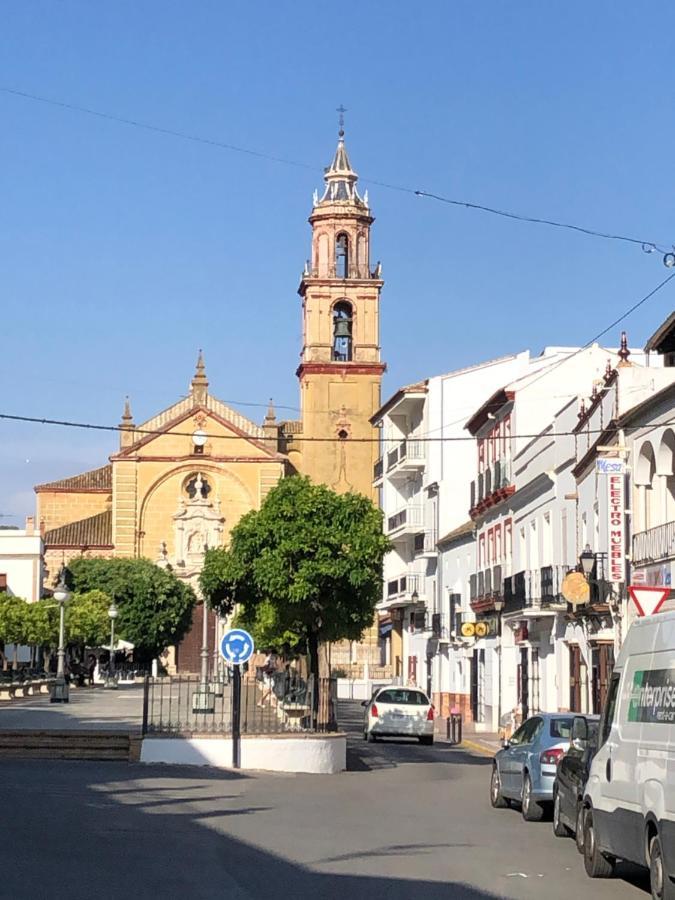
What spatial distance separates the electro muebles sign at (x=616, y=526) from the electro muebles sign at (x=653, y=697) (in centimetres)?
1881

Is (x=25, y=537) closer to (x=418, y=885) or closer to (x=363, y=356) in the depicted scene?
(x=363, y=356)

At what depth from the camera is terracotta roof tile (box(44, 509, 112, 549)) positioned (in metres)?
99.6

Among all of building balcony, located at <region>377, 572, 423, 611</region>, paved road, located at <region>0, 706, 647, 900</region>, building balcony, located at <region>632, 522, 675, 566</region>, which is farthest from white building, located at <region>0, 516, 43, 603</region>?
paved road, located at <region>0, 706, 647, 900</region>

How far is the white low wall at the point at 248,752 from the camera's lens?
26234 millimetres

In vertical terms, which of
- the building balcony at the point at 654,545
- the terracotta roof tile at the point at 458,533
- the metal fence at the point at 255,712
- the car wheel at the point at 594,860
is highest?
the terracotta roof tile at the point at 458,533

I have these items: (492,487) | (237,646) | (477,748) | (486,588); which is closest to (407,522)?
(492,487)

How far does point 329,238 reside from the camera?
90812mm

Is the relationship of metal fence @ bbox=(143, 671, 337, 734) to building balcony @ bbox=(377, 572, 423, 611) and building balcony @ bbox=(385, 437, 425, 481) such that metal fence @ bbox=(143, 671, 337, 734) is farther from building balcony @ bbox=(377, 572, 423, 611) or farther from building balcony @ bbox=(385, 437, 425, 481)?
building balcony @ bbox=(377, 572, 423, 611)

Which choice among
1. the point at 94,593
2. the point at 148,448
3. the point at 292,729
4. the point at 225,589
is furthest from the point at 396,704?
the point at 148,448

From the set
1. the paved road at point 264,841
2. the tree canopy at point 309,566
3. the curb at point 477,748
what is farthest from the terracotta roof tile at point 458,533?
the paved road at point 264,841

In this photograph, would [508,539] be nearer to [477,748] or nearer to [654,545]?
[477,748]

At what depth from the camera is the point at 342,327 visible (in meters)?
92.1

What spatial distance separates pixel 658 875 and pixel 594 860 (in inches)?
86.8

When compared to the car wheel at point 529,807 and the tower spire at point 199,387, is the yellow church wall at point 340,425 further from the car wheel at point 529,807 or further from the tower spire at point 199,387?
the car wheel at point 529,807
